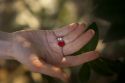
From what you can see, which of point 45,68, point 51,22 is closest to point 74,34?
point 45,68

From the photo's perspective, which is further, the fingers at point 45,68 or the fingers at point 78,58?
the fingers at point 78,58

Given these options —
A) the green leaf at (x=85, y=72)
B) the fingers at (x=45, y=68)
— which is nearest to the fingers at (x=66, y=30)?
the fingers at (x=45, y=68)

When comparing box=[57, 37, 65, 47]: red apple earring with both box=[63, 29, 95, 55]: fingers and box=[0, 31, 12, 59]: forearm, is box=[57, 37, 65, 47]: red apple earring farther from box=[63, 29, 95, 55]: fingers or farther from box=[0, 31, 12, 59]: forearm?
box=[0, 31, 12, 59]: forearm

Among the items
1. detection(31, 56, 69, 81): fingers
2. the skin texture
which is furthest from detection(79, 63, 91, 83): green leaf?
detection(31, 56, 69, 81): fingers

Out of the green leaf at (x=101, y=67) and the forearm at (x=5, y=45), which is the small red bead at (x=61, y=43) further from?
the green leaf at (x=101, y=67)

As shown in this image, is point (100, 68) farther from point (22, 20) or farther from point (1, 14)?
point (1, 14)
